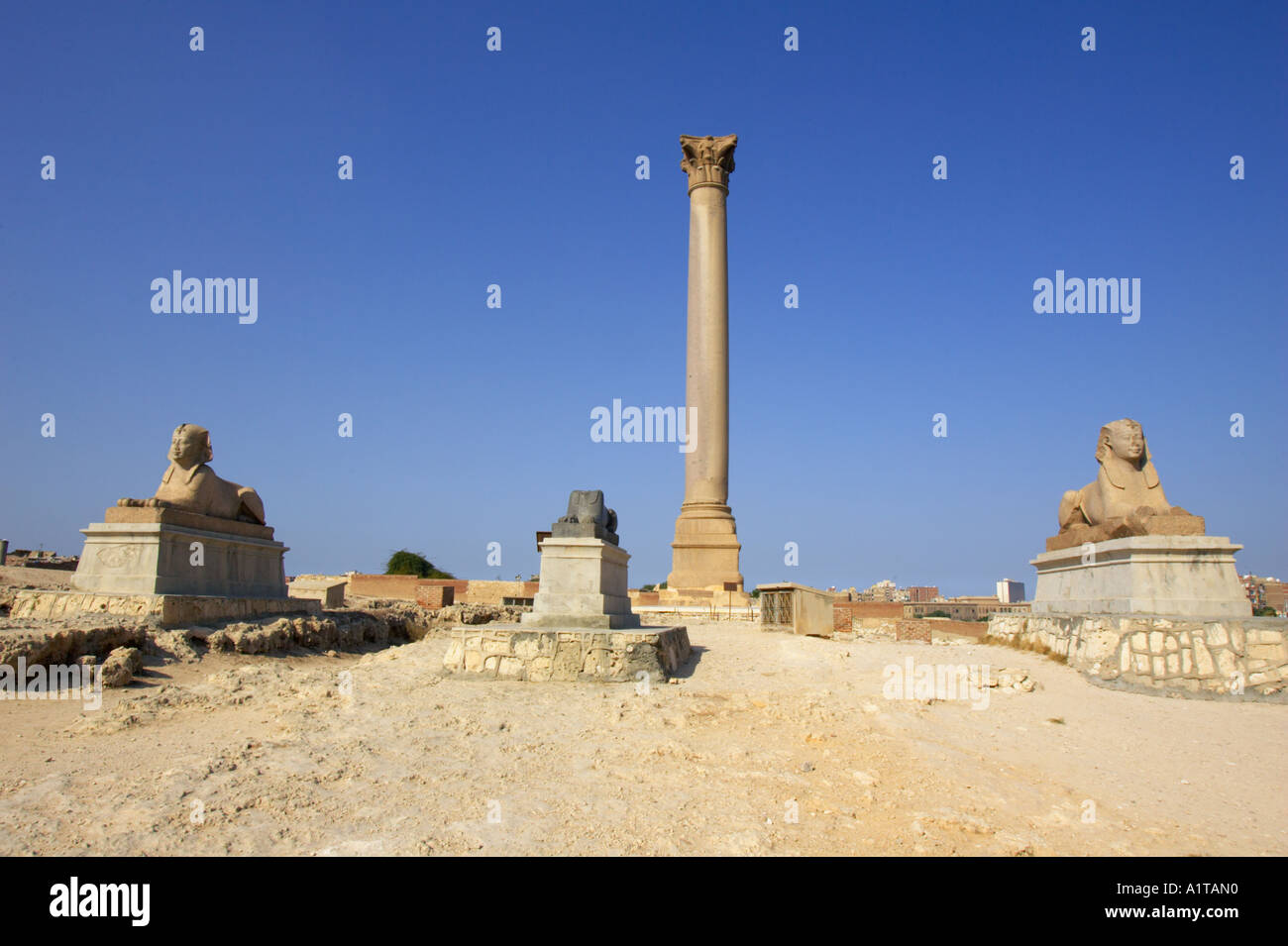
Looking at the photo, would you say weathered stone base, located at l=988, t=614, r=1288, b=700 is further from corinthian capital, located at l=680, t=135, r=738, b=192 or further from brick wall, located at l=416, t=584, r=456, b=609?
corinthian capital, located at l=680, t=135, r=738, b=192

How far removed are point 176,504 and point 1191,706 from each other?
12079 mm

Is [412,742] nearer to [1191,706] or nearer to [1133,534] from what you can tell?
[1191,706]

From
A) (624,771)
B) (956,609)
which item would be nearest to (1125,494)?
(624,771)

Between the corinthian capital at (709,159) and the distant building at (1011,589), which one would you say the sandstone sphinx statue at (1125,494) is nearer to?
the corinthian capital at (709,159)

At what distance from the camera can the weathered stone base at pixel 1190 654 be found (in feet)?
24.3

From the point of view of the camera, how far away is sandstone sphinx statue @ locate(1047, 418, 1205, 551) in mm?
8453

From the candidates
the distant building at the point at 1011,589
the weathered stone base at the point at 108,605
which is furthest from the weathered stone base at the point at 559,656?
the distant building at the point at 1011,589

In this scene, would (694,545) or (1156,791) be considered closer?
(1156,791)

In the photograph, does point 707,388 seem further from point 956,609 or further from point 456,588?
point 956,609

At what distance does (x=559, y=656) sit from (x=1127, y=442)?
698cm

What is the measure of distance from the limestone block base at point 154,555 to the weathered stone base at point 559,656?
14.9 feet

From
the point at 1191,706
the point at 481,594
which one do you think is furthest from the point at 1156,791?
the point at 481,594

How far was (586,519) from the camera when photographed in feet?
29.8

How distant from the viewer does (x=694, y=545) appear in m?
20.4
